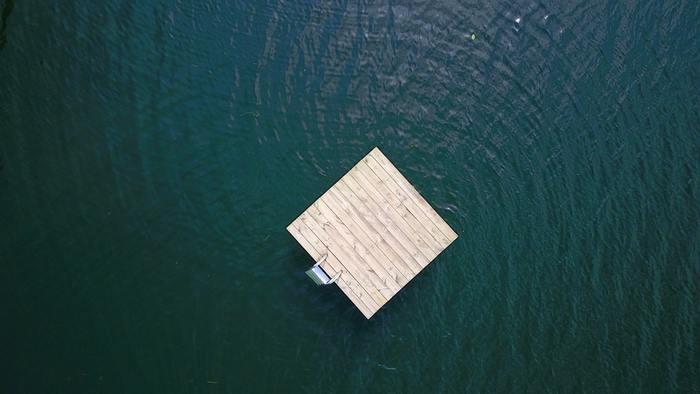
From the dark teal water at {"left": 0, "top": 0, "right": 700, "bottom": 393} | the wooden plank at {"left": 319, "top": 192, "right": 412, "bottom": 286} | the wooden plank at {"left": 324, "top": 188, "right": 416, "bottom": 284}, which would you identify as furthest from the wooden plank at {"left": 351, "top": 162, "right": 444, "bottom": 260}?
the dark teal water at {"left": 0, "top": 0, "right": 700, "bottom": 393}

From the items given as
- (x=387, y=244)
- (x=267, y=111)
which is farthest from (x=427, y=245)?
(x=267, y=111)

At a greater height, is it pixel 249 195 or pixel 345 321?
pixel 249 195

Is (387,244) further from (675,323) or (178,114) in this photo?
(675,323)

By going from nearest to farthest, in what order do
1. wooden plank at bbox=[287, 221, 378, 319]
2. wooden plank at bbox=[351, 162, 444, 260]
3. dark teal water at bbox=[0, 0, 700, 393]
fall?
wooden plank at bbox=[287, 221, 378, 319] → wooden plank at bbox=[351, 162, 444, 260] → dark teal water at bbox=[0, 0, 700, 393]

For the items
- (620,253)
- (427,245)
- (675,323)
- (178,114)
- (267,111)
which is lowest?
(675,323)

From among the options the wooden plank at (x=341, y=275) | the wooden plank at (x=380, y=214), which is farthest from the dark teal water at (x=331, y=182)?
the wooden plank at (x=380, y=214)

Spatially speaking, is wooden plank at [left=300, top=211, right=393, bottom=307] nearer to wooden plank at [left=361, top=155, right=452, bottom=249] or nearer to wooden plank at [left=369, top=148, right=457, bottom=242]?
wooden plank at [left=361, top=155, right=452, bottom=249]

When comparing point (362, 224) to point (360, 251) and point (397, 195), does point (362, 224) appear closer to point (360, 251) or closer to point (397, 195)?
point (360, 251)

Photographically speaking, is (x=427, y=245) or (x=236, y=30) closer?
(x=427, y=245)
